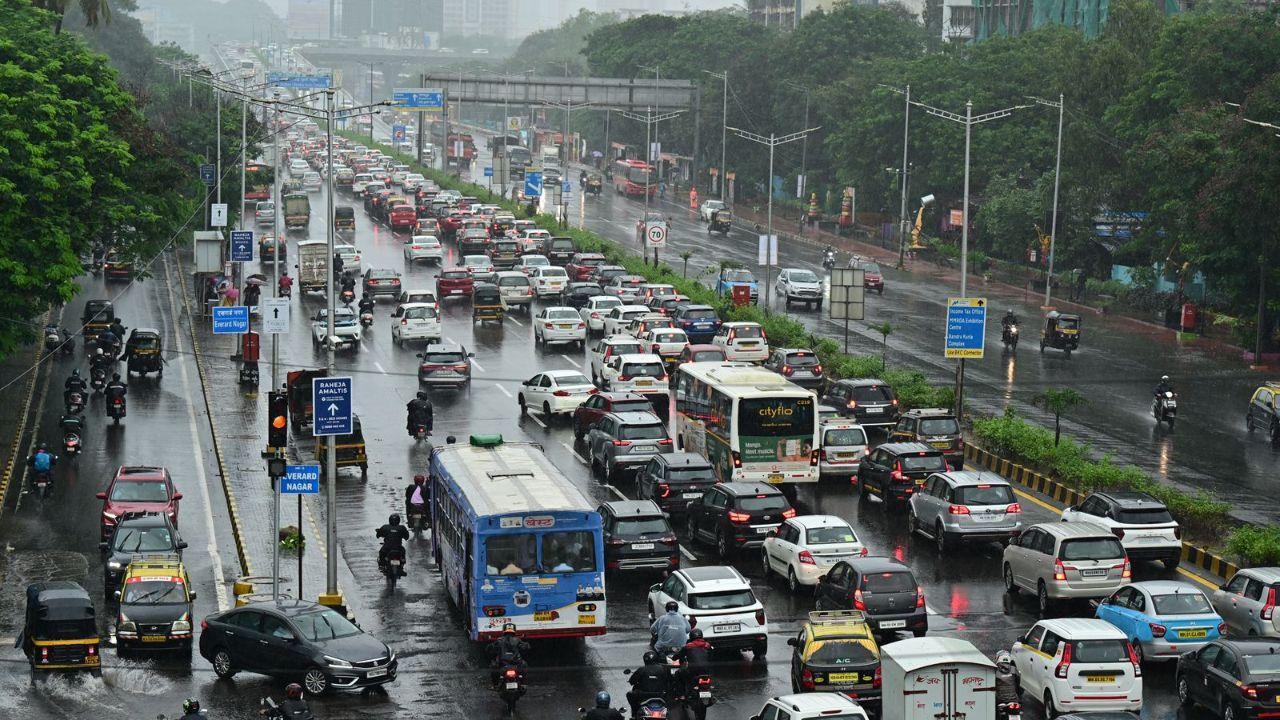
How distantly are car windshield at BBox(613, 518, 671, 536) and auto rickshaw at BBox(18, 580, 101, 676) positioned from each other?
1034 cm

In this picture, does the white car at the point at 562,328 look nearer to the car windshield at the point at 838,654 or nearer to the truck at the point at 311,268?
the truck at the point at 311,268

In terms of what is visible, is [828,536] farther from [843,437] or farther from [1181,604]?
[843,437]

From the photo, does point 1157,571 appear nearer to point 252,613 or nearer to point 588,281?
point 252,613

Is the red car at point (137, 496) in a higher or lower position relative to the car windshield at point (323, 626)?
lower

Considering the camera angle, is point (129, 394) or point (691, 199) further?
point (691, 199)

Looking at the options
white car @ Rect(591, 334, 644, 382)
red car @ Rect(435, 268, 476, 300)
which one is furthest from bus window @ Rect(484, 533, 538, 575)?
red car @ Rect(435, 268, 476, 300)

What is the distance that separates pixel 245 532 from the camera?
4047cm

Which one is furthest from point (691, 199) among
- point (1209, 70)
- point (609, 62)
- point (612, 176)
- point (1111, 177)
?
point (1209, 70)

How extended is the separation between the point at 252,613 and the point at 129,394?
99.9 ft

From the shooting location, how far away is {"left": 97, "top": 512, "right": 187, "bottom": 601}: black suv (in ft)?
115

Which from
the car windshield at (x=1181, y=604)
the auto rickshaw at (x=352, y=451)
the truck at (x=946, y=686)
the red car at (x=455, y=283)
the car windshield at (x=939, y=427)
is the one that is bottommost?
the auto rickshaw at (x=352, y=451)

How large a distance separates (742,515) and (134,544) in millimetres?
12183

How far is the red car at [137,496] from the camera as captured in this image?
39344 mm

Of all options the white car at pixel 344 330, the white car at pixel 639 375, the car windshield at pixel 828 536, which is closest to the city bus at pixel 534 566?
the car windshield at pixel 828 536
